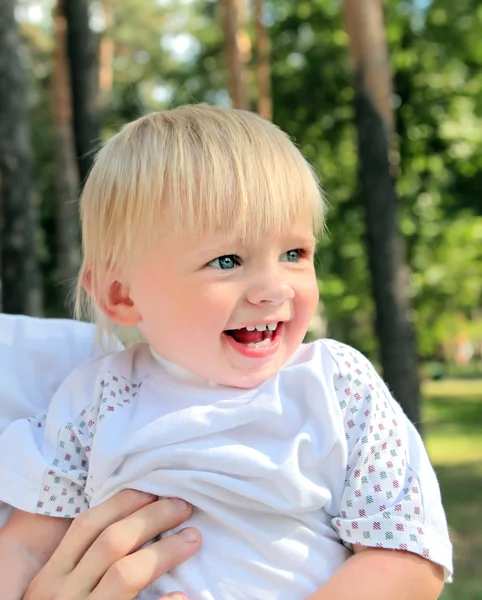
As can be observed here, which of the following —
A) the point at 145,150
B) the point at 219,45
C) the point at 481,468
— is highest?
the point at 219,45

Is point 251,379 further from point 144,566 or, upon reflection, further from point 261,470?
point 144,566

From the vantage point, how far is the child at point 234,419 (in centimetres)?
163

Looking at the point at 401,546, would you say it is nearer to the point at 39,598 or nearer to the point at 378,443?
the point at 378,443

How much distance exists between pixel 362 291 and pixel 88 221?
14.6 meters

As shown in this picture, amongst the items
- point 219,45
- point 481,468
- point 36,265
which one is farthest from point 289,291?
point 219,45

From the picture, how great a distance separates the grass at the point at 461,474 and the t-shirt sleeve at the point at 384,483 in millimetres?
5927

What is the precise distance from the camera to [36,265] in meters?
5.05

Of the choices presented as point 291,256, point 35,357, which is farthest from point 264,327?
point 35,357

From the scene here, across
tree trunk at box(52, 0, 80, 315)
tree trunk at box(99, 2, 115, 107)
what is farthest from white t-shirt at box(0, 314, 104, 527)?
tree trunk at box(99, 2, 115, 107)

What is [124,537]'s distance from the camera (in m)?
1.66

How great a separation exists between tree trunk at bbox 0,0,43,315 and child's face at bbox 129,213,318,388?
10.6ft

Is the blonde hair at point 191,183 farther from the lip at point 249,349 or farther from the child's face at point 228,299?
the lip at point 249,349

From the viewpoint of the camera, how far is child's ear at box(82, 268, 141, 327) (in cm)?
185

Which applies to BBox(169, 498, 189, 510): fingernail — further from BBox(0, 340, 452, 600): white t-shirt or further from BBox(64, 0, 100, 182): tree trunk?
BBox(64, 0, 100, 182): tree trunk
